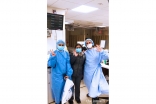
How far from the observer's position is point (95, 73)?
2277mm

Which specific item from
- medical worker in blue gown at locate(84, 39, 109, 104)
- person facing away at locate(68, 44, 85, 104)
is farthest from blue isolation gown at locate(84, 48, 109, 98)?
person facing away at locate(68, 44, 85, 104)

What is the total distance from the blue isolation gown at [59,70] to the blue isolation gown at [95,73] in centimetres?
34

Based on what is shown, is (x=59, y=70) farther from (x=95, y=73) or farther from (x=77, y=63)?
Answer: (x=95, y=73)

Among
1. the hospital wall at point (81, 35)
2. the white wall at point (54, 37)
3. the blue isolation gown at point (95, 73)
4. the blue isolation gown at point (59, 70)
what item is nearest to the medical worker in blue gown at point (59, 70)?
the blue isolation gown at point (59, 70)

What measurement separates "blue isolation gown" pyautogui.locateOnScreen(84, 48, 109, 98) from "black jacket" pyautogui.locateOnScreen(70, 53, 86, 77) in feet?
0.32

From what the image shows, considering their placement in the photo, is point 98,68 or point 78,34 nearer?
point 98,68

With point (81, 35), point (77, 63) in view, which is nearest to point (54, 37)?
point (77, 63)
